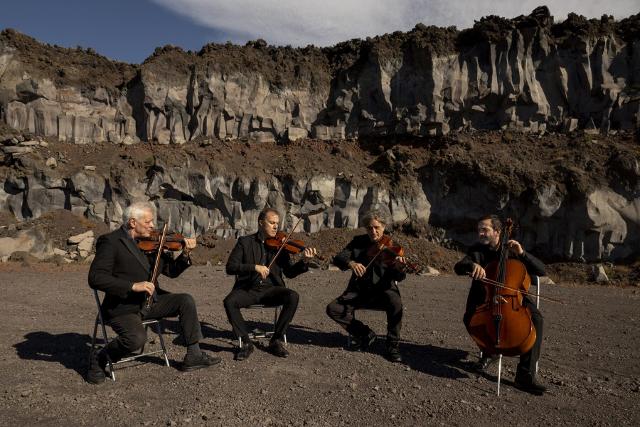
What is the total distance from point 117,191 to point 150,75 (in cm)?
738

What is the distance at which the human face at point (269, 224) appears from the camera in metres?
6.78

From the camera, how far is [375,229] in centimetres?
657

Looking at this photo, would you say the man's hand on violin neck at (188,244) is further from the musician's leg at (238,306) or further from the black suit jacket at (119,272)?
the musician's leg at (238,306)

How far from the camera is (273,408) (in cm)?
468

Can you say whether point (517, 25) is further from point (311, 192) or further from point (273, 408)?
point (273, 408)

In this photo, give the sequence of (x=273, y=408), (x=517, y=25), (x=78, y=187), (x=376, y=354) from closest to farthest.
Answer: (x=273, y=408)
(x=376, y=354)
(x=78, y=187)
(x=517, y=25)

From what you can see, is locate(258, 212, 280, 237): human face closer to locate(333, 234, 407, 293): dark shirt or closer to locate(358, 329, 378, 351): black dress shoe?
locate(333, 234, 407, 293): dark shirt

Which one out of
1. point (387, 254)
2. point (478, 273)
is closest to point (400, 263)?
point (387, 254)

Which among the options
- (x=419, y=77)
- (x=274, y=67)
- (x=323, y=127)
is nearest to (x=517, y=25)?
(x=419, y=77)

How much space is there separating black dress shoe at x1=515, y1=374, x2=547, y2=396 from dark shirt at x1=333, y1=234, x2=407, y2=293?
6.40ft

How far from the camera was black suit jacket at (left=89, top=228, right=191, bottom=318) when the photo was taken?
17.3ft

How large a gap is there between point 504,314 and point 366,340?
219 centimetres

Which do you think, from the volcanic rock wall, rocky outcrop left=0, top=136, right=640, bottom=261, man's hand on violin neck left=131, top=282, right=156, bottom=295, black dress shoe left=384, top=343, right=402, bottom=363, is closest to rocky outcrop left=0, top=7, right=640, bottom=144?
the volcanic rock wall

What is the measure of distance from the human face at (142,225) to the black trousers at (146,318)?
33.0 inches
